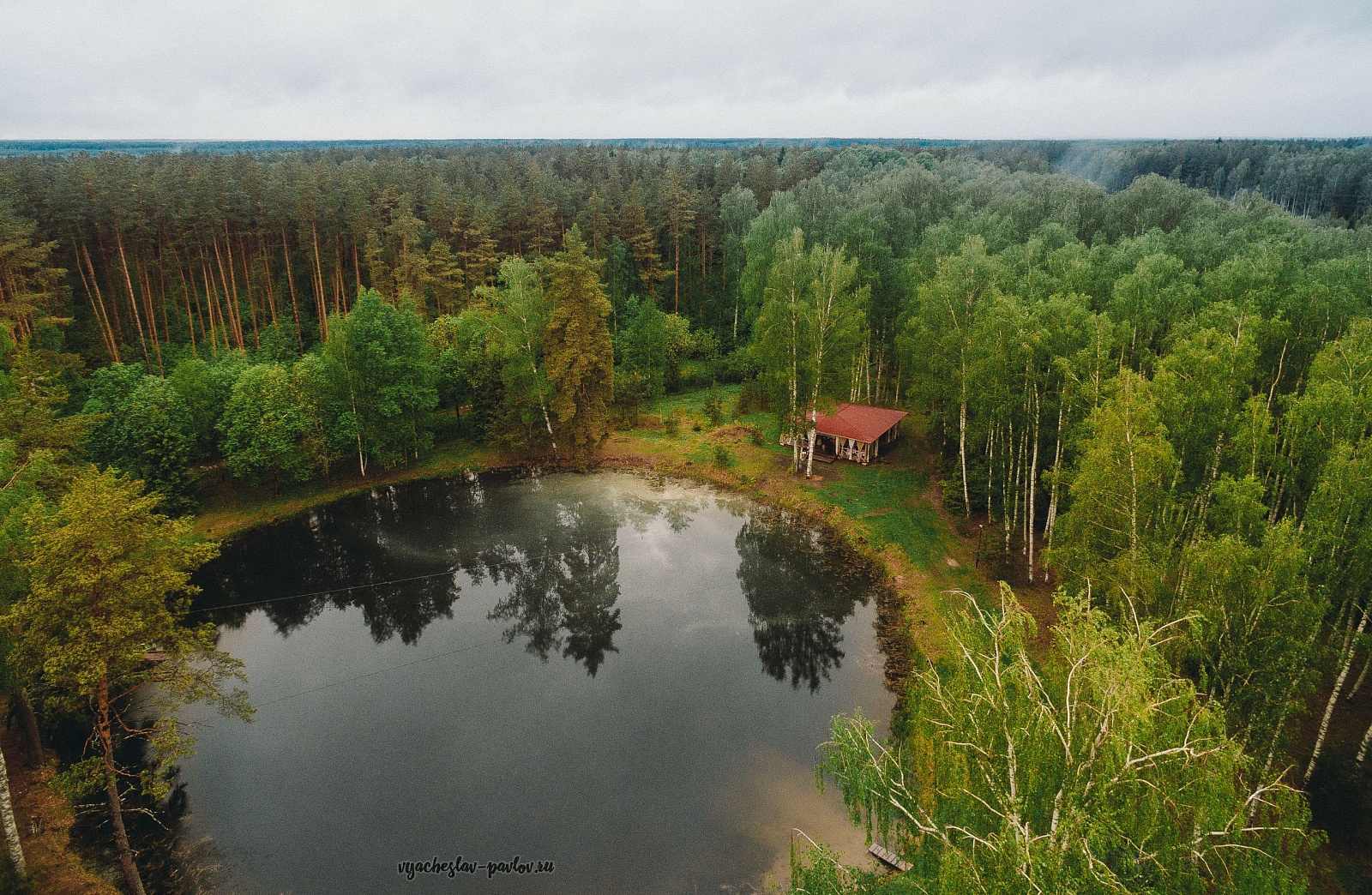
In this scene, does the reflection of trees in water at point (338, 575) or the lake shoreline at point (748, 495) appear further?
the reflection of trees in water at point (338, 575)

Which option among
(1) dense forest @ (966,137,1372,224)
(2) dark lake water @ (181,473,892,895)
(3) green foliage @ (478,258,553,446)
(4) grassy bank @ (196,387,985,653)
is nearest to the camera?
(2) dark lake water @ (181,473,892,895)

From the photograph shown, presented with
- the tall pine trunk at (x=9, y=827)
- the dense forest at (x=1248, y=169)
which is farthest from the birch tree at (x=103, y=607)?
the dense forest at (x=1248, y=169)

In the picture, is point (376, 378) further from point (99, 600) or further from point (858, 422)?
point (858, 422)

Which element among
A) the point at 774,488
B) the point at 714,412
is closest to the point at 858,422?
the point at 774,488

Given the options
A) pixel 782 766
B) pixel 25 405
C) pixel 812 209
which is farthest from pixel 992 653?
pixel 812 209

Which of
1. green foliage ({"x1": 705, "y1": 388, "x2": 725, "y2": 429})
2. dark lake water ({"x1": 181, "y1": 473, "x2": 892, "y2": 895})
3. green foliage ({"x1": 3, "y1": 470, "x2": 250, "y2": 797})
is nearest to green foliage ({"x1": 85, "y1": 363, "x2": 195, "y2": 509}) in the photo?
dark lake water ({"x1": 181, "y1": 473, "x2": 892, "y2": 895})

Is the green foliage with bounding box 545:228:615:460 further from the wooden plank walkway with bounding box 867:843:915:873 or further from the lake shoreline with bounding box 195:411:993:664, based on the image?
the wooden plank walkway with bounding box 867:843:915:873

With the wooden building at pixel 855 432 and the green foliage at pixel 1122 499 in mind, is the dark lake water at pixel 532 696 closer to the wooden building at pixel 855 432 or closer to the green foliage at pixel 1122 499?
the wooden building at pixel 855 432
